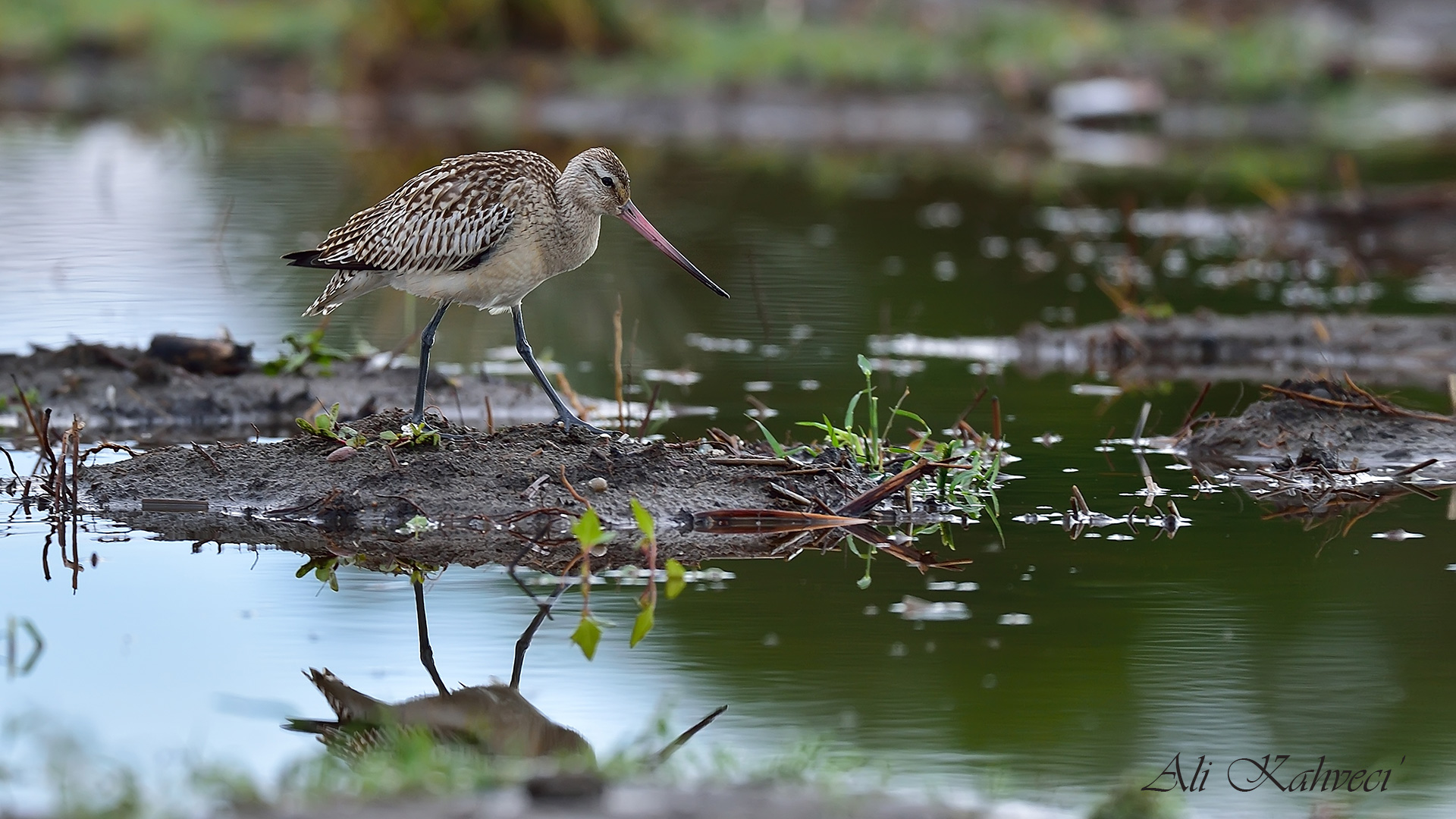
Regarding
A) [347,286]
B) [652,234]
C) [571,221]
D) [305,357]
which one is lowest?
[305,357]

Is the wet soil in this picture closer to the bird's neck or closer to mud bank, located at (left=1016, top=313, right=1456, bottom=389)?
the bird's neck

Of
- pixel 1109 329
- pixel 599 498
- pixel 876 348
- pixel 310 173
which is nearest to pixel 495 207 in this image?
pixel 599 498

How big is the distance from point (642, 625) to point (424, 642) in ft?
2.00

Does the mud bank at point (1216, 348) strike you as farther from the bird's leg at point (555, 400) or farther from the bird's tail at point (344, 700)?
the bird's tail at point (344, 700)

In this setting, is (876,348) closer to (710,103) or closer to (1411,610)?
(1411,610)

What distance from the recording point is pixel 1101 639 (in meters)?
5.50

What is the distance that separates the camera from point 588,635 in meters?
5.43

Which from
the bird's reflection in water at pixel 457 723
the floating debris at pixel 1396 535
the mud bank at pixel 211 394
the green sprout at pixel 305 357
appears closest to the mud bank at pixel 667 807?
the bird's reflection in water at pixel 457 723

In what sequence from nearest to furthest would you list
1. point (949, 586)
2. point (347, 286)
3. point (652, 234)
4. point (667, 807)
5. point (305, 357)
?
point (667, 807) < point (949, 586) < point (347, 286) < point (652, 234) < point (305, 357)

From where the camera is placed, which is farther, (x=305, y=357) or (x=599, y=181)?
(x=305, y=357)

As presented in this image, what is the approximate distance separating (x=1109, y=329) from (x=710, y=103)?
53.7ft

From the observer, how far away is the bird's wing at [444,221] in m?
6.84

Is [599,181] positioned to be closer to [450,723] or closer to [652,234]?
[652,234]

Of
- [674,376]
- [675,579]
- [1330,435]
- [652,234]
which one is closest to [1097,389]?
[1330,435]
